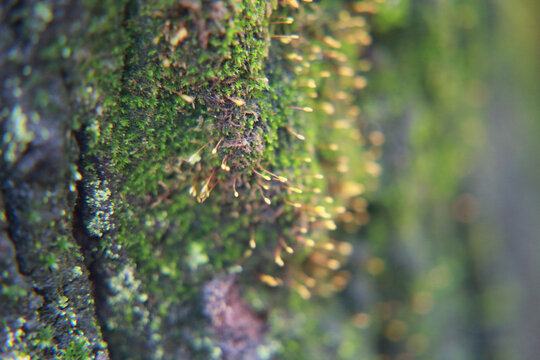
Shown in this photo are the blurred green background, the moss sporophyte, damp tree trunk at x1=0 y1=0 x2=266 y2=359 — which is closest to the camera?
damp tree trunk at x1=0 y1=0 x2=266 y2=359

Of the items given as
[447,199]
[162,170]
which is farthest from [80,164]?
[447,199]

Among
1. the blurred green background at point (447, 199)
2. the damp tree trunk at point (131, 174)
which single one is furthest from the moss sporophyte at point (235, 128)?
the blurred green background at point (447, 199)

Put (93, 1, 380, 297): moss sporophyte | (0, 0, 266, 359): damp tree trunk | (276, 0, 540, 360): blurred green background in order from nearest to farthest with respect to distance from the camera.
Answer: (0, 0, 266, 359): damp tree trunk, (93, 1, 380, 297): moss sporophyte, (276, 0, 540, 360): blurred green background

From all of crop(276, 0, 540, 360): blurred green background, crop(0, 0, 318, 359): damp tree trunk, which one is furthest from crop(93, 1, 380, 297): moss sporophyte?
crop(276, 0, 540, 360): blurred green background

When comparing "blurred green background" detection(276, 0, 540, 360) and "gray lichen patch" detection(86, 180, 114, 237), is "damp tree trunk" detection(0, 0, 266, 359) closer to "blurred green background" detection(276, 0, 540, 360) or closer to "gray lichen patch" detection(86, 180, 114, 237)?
"gray lichen patch" detection(86, 180, 114, 237)

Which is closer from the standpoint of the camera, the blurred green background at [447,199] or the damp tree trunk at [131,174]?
the damp tree trunk at [131,174]

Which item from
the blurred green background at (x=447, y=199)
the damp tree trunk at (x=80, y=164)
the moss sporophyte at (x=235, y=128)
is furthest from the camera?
the blurred green background at (x=447, y=199)

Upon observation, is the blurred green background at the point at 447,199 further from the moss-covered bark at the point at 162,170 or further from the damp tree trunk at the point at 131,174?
the damp tree trunk at the point at 131,174

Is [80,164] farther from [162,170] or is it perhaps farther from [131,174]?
[162,170]

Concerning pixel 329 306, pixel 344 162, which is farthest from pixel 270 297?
pixel 344 162
